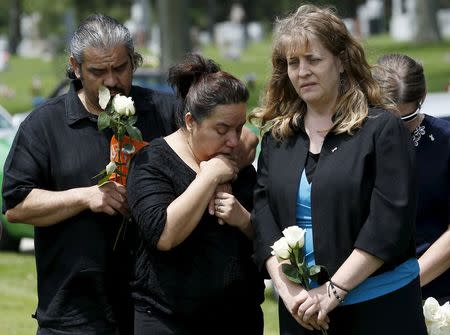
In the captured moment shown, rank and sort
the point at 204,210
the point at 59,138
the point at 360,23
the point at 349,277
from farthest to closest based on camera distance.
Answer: the point at 360,23 < the point at 59,138 < the point at 204,210 < the point at 349,277

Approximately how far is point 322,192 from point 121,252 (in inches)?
41.2

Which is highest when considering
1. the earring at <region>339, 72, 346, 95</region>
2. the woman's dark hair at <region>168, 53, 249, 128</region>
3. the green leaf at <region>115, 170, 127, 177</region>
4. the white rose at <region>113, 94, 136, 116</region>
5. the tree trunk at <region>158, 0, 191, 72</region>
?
the earring at <region>339, 72, 346, 95</region>

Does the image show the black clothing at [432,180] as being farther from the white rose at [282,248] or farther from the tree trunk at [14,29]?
the tree trunk at [14,29]

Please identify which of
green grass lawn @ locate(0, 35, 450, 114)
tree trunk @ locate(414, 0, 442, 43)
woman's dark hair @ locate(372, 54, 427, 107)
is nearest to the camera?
woman's dark hair @ locate(372, 54, 427, 107)

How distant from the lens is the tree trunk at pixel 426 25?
130ft

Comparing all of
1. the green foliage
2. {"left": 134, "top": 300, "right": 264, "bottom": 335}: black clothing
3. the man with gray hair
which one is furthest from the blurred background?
{"left": 134, "top": 300, "right": 264, "bottom": 335}: black clothing

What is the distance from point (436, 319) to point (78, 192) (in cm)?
151

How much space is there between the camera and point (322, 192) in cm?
408

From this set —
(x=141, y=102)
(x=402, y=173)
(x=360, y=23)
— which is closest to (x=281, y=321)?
(x=402, y=173)

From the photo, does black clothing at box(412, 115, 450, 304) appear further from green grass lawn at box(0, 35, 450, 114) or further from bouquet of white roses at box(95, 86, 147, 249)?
green grass lawn at box(0, 35, 450, 114)

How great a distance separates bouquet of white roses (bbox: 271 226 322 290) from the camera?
13.3 ft

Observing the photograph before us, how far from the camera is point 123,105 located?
4480 mm

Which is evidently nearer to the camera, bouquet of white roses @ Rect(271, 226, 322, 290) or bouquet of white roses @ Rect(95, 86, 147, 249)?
bouquet of white roses @ Rect(271, 226, 322, 290)

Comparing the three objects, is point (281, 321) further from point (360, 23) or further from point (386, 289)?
point (360, 23)
